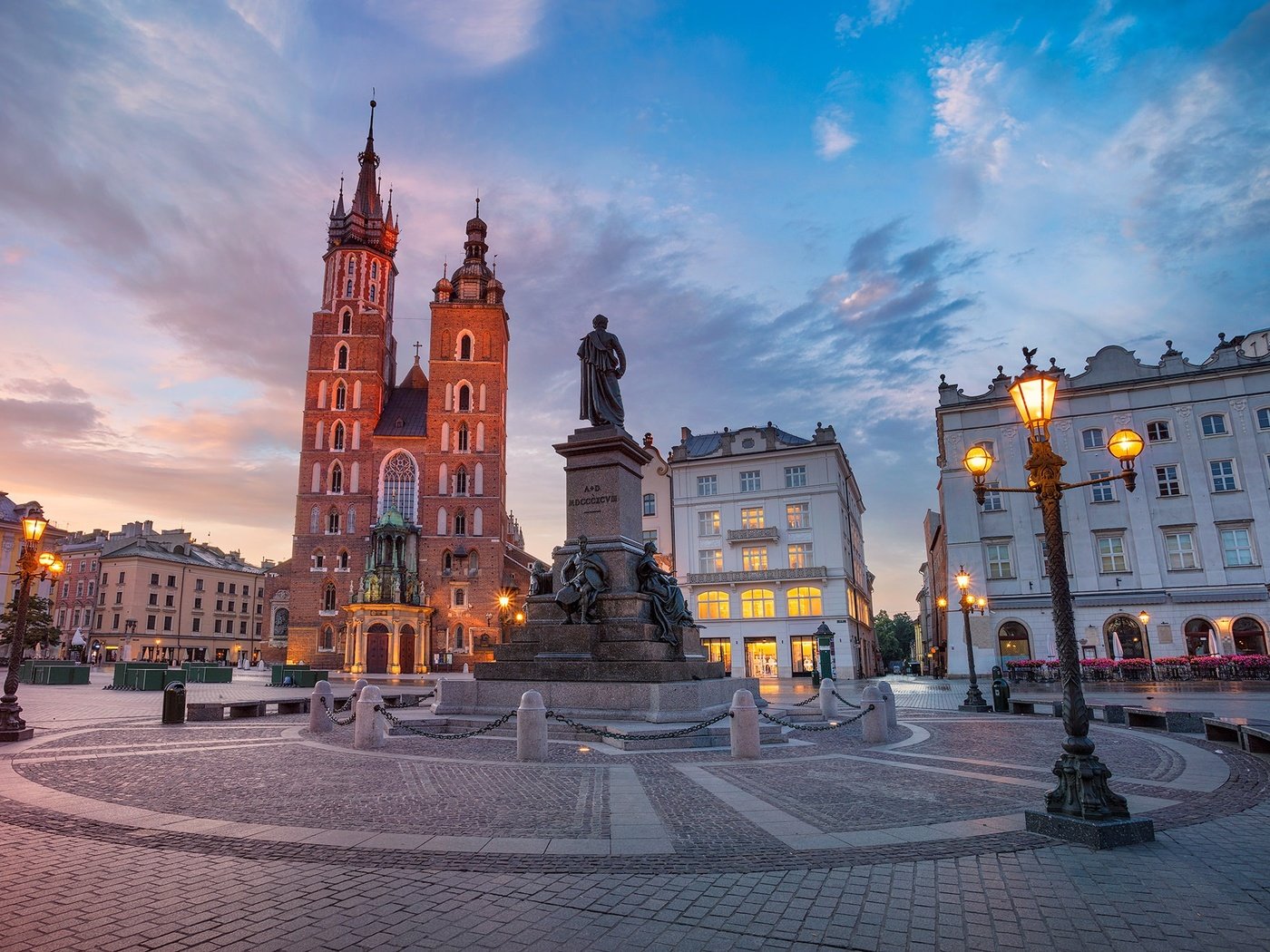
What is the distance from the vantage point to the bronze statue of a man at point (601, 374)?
57.2 feet

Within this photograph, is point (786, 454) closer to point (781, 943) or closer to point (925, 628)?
point (781, 943)

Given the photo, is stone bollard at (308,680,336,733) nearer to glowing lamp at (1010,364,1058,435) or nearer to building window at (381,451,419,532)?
glowing lamp at (1010,364,1058,435)

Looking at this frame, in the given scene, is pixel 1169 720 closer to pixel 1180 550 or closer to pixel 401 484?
pixel 1180 550

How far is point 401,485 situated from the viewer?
213 ft

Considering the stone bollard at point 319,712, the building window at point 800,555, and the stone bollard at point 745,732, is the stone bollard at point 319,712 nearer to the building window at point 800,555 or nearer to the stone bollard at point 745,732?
the stone bollard at point 745,732

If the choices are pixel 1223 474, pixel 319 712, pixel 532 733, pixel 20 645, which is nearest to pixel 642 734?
pixel 532 733

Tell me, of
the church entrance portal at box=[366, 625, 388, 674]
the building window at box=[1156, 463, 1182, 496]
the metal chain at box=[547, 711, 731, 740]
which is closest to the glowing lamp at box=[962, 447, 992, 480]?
the metal chain at box=[547, 711, 731, 740]

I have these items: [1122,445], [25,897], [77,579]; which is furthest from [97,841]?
[77,579]

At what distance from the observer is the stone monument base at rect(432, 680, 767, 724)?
1312 cm

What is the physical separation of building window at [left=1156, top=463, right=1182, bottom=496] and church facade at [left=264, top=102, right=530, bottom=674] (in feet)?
141

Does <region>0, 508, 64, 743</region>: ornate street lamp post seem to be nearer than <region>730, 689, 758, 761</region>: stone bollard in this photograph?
No

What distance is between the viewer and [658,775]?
9.35m

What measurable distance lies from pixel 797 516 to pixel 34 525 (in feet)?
137

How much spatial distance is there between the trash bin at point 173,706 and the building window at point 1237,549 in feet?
156
